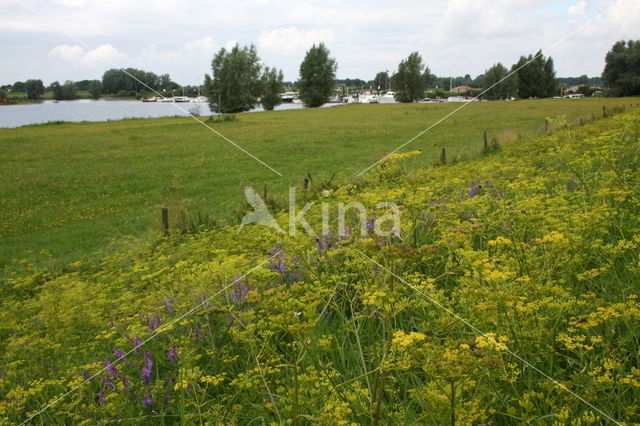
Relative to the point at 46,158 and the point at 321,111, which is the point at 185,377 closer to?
the point at 46,158

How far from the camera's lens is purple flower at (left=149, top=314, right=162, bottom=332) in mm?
3817

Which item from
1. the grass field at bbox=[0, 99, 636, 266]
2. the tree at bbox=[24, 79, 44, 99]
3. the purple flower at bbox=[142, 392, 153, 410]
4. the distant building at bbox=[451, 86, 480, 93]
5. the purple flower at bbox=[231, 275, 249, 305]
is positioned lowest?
the grass field at bbox=[0, 99, 636, 266]

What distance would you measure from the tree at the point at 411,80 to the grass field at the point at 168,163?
2610mm

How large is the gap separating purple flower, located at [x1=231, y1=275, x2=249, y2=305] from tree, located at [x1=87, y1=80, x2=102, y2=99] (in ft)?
10.8

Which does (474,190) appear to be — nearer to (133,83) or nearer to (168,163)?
(133,83)

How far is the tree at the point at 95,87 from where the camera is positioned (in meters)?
5.96

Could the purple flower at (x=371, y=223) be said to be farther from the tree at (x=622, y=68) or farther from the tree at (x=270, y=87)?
the tree at (x=270, y=87)

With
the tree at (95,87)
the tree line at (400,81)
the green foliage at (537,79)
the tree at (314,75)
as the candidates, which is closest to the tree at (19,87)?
the tree line at (400,81)

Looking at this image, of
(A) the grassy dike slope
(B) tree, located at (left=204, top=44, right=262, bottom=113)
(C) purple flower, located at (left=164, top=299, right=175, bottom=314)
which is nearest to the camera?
(A) the grassy dike slope

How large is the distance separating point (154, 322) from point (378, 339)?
1.71 m

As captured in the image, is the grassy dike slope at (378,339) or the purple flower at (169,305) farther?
the purple flower at (169,305)

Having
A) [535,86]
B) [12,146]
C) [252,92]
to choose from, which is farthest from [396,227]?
[12,146]

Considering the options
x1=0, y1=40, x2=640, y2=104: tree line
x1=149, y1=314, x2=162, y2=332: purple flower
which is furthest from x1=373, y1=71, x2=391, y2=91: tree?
x1=149, y1=314, x2=162, y2=332: purple flower

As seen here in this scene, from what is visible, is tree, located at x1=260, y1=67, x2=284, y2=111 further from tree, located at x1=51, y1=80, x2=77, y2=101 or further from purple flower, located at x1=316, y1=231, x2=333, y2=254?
purple flower, located at x1=316, y1=231, x2=333, y2=254
